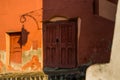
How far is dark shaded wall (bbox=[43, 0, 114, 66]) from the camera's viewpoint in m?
10.6

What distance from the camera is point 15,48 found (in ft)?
42.0

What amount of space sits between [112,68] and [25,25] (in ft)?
26.3

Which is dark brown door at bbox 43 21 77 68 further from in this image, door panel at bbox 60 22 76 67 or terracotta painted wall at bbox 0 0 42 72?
terracotta painted wall at bbox 0 0 42 72

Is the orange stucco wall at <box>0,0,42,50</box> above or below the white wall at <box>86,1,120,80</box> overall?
above

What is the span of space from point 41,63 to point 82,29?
5.85 ft

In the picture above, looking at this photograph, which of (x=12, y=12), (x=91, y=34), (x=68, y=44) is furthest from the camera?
(x=12, y=12)

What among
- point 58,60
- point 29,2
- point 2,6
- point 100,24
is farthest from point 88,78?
point 2,6

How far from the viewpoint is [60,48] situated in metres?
11.6

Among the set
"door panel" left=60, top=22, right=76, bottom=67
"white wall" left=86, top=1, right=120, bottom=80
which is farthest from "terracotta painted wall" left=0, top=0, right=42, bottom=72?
"white wall" left=86, top=1, right=120, bottom=80

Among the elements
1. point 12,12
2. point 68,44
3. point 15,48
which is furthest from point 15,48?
point 68,44

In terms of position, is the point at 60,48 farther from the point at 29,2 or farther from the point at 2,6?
the point at 2,6

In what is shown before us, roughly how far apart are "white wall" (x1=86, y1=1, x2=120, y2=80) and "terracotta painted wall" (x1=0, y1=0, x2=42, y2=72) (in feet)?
24.2

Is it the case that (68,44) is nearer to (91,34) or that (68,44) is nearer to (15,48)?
(91,34)

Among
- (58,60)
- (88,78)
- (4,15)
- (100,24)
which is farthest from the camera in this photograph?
(4,15)
